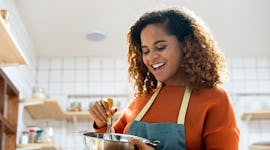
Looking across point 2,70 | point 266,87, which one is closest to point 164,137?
point 2,70

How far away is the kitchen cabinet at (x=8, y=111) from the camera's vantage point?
9.66ft

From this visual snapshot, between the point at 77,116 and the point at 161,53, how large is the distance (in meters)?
2.51

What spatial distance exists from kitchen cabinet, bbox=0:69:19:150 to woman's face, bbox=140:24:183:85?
5.21ft

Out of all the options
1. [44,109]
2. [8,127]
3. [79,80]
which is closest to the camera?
[8,127]

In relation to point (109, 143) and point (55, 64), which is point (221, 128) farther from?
point (55, 64)

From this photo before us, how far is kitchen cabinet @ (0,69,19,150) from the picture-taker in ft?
9.66

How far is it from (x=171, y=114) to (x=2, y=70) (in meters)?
1.68

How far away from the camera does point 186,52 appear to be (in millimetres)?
1510

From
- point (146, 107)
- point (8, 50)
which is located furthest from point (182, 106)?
point (8, 50)

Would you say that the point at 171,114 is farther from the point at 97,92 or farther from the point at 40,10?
the point at 97,92

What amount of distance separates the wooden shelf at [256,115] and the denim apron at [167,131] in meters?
2.36

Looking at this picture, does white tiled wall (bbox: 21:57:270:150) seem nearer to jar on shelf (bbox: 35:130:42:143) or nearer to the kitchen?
the kitchen

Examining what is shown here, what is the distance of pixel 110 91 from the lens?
4.07 metres

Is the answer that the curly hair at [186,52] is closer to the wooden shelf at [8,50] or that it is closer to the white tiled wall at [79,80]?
the wooden shelf at [8,50]
